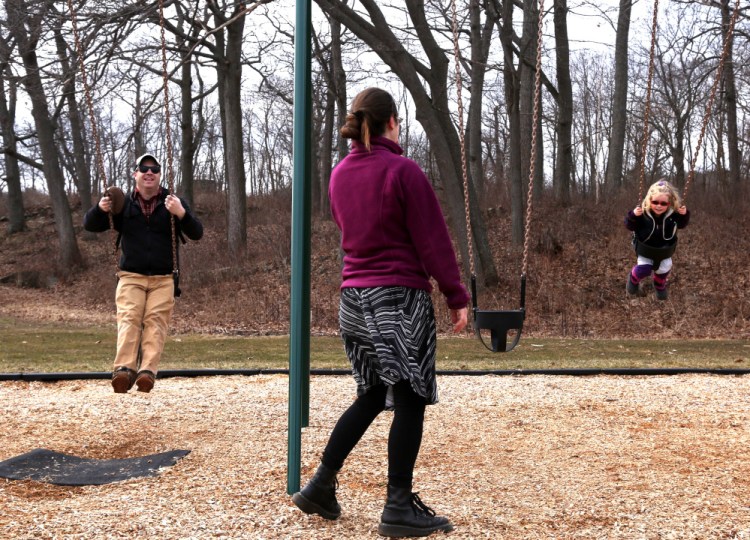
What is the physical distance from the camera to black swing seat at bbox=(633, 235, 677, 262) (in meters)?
5.66

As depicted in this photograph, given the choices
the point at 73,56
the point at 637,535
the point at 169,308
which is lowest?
the point at 637,535

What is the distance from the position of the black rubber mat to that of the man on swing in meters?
0.50

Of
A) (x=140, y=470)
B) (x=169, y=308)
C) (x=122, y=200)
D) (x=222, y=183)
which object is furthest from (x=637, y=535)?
(x=222, y=183)

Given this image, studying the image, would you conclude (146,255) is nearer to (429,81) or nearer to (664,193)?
(664,193)

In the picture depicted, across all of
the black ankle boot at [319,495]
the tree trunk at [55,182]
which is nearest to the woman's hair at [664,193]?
the black ankle boot at [319,495]

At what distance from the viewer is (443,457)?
170 inches

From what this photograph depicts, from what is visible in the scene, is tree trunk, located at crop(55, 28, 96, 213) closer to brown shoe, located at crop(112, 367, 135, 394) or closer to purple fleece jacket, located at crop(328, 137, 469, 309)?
brown shoe, located at crop(112, 367, 135, 394)

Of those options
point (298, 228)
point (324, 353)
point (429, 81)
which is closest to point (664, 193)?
point (298, 228)

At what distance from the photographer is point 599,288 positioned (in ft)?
45.3

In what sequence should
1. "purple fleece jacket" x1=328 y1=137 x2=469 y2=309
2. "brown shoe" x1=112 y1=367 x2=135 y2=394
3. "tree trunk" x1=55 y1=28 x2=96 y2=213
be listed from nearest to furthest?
"purple fleece jacket" x1=328 y1=137 x2=469 y2=309 < "brown shoe" x1=112 y1=367 x2=135 y2=394 < "tree trunk" x1=55 y1=28 x2=96 y2=213

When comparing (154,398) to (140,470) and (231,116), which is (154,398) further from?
(231,116)

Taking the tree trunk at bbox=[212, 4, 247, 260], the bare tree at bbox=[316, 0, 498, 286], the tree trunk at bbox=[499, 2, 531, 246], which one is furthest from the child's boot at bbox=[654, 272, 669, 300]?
the tree trunk at bbox=[212, 4, 247, 260]

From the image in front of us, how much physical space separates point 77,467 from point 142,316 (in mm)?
915

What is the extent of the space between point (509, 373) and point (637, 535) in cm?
414
